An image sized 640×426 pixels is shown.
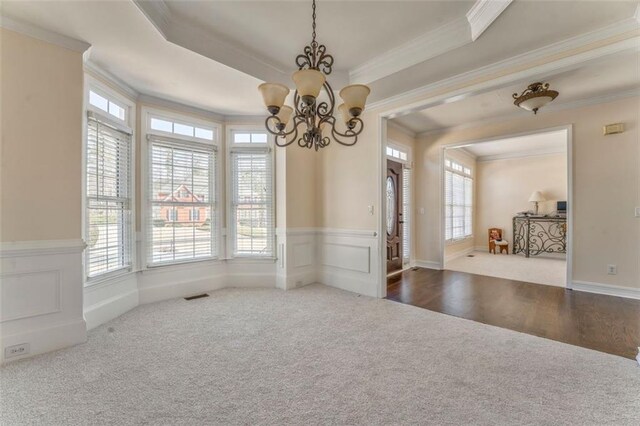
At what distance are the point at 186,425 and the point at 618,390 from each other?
2.76 metres

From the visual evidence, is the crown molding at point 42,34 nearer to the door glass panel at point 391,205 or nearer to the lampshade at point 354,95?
the lampshade at point 354,95

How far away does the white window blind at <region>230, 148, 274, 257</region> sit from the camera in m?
4.44

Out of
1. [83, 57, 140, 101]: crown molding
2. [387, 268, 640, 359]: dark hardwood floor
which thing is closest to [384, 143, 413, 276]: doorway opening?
[387, 268, 640, 359]: dark hardwood floor

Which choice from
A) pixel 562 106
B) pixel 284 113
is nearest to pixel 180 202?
pixel 284 113

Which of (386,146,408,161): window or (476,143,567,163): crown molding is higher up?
(476,143,567,163): crown molding

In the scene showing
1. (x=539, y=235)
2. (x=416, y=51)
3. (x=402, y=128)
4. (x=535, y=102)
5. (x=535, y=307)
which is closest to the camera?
(x=416, y=51)

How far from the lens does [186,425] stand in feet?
5.24

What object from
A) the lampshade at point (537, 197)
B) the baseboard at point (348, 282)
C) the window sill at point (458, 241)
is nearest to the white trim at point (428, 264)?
the window sill at point (458, 241)

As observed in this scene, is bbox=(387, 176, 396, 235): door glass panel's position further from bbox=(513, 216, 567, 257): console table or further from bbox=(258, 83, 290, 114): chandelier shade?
bbox=(513, 216, 567, 257): console table

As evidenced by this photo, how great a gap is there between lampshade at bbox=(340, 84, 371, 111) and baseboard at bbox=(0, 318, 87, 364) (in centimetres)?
304

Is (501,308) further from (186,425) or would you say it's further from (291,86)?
(291,86)

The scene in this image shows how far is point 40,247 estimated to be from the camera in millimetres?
2416

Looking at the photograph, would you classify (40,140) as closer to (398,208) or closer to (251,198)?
(251,198)

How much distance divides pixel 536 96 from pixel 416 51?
1.87m
